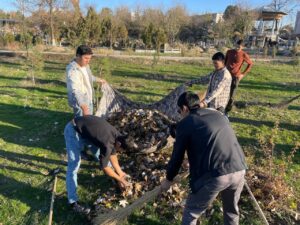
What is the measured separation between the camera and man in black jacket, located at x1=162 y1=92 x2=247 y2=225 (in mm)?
2961

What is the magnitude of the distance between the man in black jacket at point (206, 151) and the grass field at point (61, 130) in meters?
1.30

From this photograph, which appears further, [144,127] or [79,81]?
[144,127]

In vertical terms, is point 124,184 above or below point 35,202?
above

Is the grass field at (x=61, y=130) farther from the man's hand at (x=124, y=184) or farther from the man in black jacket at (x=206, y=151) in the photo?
the man in black jacket at (x=206, y=151)

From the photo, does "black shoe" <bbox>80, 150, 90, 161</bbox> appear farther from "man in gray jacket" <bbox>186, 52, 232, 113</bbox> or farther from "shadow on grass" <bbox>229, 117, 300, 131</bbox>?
"shadow on grass" <bbox>229, 117, 300, 131</bbox>

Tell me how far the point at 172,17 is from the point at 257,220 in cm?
3497

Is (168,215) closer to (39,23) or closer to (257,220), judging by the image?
(257,220)

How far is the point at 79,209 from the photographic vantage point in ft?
14.7

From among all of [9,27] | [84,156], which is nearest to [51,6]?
[9,27]

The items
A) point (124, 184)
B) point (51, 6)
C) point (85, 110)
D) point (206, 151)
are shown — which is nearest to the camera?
point (206, 151)

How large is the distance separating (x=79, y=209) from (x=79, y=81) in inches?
76.3

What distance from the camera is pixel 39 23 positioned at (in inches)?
1501

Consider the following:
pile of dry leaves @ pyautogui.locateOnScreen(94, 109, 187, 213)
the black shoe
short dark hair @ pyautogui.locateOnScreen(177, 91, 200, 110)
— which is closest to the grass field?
the black shoe

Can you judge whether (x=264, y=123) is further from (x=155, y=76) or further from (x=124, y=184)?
(x=155, y=76)
